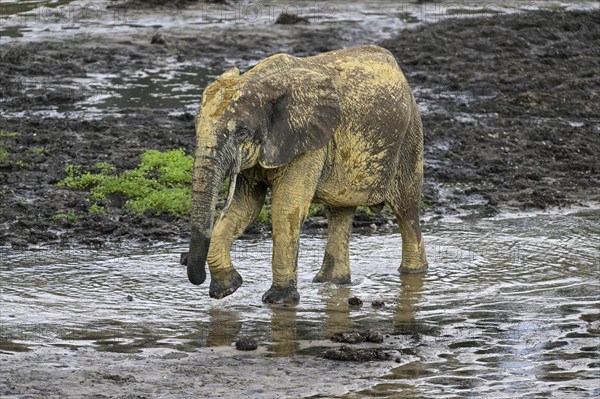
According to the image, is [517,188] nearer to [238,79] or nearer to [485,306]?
[485,306]

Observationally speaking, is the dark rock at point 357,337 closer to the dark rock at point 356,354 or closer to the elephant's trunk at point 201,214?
the dark rock at point 356,354

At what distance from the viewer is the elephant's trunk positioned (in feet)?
31.8

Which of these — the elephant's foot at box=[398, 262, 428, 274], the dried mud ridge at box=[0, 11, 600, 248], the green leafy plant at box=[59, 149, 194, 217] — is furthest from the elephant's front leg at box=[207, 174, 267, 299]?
the green leafy plant at box=[59, 149, 194, 217]

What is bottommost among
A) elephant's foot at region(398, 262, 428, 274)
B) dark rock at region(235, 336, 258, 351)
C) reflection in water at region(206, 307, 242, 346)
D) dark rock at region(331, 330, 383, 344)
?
elephant's foot at region(398, 262, 428, 274)

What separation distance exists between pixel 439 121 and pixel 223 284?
8480 millimetres

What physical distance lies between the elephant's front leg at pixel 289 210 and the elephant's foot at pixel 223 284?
1.13ft

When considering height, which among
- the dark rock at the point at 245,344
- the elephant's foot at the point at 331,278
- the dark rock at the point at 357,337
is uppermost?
the dark rock at the point at 245,344

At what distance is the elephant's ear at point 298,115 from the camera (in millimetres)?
10344

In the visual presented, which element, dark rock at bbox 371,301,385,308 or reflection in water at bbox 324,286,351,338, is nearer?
reflection in water at bbox 324,286,351,338

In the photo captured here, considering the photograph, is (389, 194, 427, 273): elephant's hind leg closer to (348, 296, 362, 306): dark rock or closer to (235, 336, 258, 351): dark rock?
(348, 296, 362, 306): dark rock

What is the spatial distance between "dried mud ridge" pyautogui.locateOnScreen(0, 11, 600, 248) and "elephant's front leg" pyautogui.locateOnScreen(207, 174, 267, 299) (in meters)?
2.74

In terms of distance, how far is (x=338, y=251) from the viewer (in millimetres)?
11914

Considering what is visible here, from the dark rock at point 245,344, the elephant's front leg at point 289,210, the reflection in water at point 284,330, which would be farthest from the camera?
the elephant's front leg at point 289,210

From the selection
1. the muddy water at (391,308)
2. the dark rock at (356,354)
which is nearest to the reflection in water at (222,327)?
the muddy water at (391,308)
